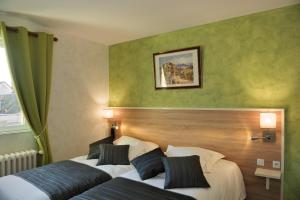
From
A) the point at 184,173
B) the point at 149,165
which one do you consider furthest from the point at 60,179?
the point at 184,173

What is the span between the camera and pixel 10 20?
2764 millimetres

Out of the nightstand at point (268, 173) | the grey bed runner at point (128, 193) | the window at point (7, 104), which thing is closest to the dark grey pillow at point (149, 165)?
the grey bed runner at point (128, 193)

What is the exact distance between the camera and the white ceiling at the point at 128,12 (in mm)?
2354

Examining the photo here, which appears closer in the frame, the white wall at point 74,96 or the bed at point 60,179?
the bed at point 60,179

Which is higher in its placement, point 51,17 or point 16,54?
point 51,17

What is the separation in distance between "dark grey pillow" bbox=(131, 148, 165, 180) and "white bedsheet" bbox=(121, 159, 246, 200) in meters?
0.05

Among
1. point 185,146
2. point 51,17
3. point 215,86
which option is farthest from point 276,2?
point 51,17

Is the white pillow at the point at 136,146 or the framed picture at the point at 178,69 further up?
the framed picture at the point at 178,69

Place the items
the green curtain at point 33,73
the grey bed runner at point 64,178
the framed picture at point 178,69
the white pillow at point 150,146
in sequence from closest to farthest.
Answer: the grey bed runner at point 64,178 < the green curtain at point 33,73 < the framed picture at point 178,69 < the white pillow at point 150,146

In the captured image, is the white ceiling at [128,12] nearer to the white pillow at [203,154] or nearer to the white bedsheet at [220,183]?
the white pillow at [203,154]

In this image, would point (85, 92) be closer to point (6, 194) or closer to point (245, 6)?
point (6, 194)

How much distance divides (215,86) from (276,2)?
3.78 feet

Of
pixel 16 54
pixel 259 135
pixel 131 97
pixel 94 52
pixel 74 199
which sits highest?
pixel 94 52

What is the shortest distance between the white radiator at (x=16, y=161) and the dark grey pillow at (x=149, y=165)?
4.44ft
